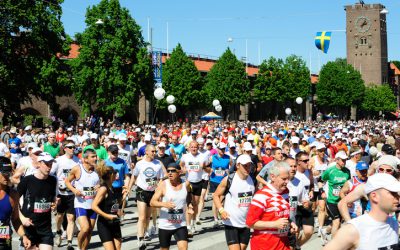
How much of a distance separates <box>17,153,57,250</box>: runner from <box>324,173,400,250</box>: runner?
16.8ft

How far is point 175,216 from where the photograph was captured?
8773 millimetres

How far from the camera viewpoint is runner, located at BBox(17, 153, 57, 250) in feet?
27.3

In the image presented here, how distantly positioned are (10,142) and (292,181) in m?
12.8

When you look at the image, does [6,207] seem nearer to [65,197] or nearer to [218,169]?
[65,197]

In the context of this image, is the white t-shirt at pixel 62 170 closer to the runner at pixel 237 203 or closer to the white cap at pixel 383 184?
the runner at pixel 237 203

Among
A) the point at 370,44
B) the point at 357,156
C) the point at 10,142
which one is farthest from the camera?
the point at 370,44

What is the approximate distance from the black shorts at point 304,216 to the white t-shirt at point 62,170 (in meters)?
4.41

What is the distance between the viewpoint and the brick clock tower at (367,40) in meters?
136

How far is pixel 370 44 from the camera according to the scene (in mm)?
137250

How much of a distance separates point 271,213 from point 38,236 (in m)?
3.65

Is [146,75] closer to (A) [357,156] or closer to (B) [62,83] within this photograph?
(B) [62,83]

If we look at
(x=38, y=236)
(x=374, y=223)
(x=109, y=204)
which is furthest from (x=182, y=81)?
(x=374, y=223)

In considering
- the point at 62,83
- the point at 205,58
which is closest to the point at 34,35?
the point at 62,83

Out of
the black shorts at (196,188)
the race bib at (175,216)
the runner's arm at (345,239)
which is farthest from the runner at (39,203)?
the black shorts at (196,188)
